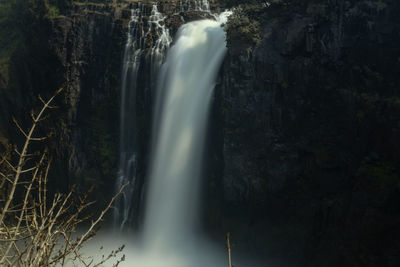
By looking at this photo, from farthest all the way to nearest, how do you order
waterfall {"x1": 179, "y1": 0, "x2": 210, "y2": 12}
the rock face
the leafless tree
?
waterfall {"x1": 179, "y1": 0, "x2": 210, "y2": 12} → the rock face → the leafless tree

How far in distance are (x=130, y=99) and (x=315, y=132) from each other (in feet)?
33.3

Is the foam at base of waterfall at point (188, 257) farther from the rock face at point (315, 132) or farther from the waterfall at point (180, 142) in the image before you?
the rock face at point (315, 132)

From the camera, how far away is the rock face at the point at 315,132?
14664 mm

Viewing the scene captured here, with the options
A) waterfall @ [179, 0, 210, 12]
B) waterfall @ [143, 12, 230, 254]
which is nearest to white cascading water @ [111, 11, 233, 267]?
waterfall @ [143, 12, 230, 254]

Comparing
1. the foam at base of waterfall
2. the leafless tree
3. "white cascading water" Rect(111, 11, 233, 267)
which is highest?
the leafless tree

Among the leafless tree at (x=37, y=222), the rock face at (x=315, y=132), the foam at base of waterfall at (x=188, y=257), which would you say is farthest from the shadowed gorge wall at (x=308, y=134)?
the leafless tree at (x=37, y=222)

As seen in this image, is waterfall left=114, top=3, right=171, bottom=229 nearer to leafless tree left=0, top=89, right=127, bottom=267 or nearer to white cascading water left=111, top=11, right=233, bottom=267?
white cascading water left=111, top=11, right=233, bottom=267

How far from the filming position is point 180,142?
1909 cm

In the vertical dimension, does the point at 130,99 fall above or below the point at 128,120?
above

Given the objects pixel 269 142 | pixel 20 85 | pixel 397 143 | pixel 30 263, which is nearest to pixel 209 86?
pixel 269 142

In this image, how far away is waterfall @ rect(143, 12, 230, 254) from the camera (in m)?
19.0

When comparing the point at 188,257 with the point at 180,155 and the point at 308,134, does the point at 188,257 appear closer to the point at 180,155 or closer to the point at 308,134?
the point at 180,155

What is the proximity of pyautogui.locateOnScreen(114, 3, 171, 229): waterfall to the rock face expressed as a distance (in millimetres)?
5420

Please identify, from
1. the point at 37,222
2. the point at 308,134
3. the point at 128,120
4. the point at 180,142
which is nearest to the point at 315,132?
the point at 308,134
